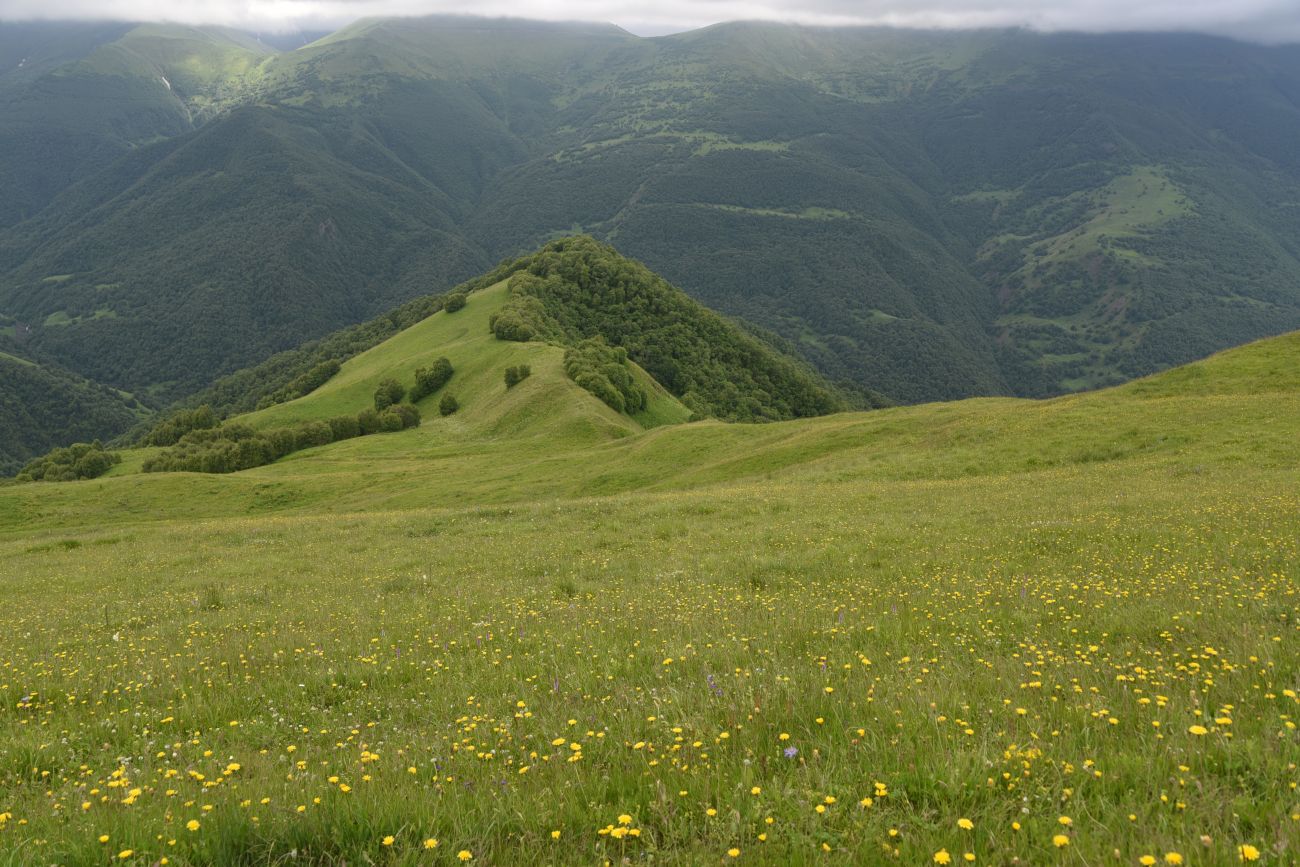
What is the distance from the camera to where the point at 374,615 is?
13.2 meters

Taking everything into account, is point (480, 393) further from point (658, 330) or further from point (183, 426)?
point (183, 426)

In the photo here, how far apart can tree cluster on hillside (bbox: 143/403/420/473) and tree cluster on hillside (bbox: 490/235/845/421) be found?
104 feet

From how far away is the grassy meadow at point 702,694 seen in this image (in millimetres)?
4035

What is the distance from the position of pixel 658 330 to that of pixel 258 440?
76.6 m

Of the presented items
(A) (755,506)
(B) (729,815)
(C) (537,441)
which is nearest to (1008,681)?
(B) (729,815)

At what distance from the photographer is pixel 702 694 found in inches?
251

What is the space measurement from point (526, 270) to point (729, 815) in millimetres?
149473

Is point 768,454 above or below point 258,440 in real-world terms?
above

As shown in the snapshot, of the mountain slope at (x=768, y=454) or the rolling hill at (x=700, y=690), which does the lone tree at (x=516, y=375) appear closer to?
the mountain slope at (x=768, y=454)

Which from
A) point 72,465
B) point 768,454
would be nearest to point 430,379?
point 72,465

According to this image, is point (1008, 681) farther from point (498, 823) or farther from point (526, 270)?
point (526, 270)

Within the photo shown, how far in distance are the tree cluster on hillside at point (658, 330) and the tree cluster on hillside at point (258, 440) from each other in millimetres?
31842

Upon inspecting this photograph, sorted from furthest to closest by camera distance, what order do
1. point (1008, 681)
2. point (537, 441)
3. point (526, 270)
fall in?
point (526, 270) → point (537, 441) → point (1008, 681)

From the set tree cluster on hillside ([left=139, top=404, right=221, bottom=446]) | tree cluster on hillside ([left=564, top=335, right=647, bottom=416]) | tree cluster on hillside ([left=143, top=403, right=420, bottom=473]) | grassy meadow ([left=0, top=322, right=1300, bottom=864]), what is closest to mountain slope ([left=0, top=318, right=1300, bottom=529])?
tree cluster on hillside ([left=564, top=335, right=647, bottom=416])
